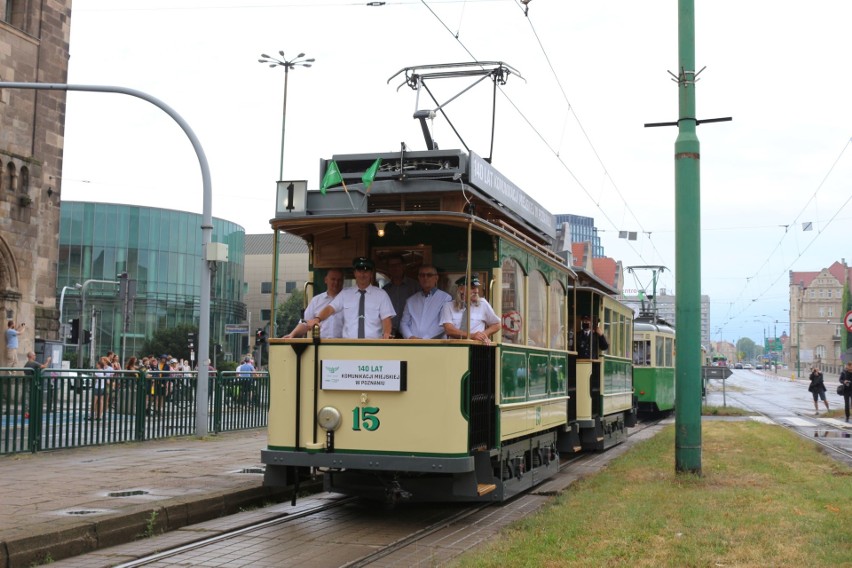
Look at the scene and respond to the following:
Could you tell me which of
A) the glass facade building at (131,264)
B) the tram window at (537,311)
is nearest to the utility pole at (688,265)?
the tram window at (537,311)

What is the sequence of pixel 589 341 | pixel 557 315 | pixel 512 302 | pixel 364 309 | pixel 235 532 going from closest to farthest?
pixel 235 532, pixel 364 309, pixel 512 302, pixel 557 315, pixel 589 341

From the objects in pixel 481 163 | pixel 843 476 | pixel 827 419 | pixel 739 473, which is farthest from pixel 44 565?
pixel 827 419

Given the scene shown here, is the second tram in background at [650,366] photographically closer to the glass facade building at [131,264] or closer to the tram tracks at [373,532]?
the tram tracks at [373,532]

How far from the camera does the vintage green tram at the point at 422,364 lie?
28.2 ft

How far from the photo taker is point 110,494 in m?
9.27

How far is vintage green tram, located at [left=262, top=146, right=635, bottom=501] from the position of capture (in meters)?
8.61

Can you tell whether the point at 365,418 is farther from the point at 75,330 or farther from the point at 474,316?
the point at 75,330

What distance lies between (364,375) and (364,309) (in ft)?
2.33

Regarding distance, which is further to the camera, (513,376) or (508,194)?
(508,194)

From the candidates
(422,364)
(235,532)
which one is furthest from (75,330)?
(422,364)

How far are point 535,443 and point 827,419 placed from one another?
19.4 meters

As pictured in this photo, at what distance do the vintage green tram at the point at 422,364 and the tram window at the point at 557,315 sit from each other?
6.7 inches

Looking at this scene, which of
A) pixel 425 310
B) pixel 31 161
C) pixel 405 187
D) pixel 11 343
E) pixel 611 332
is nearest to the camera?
pixel 425 310

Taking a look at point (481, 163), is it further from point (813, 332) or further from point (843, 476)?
point (813, 332)
